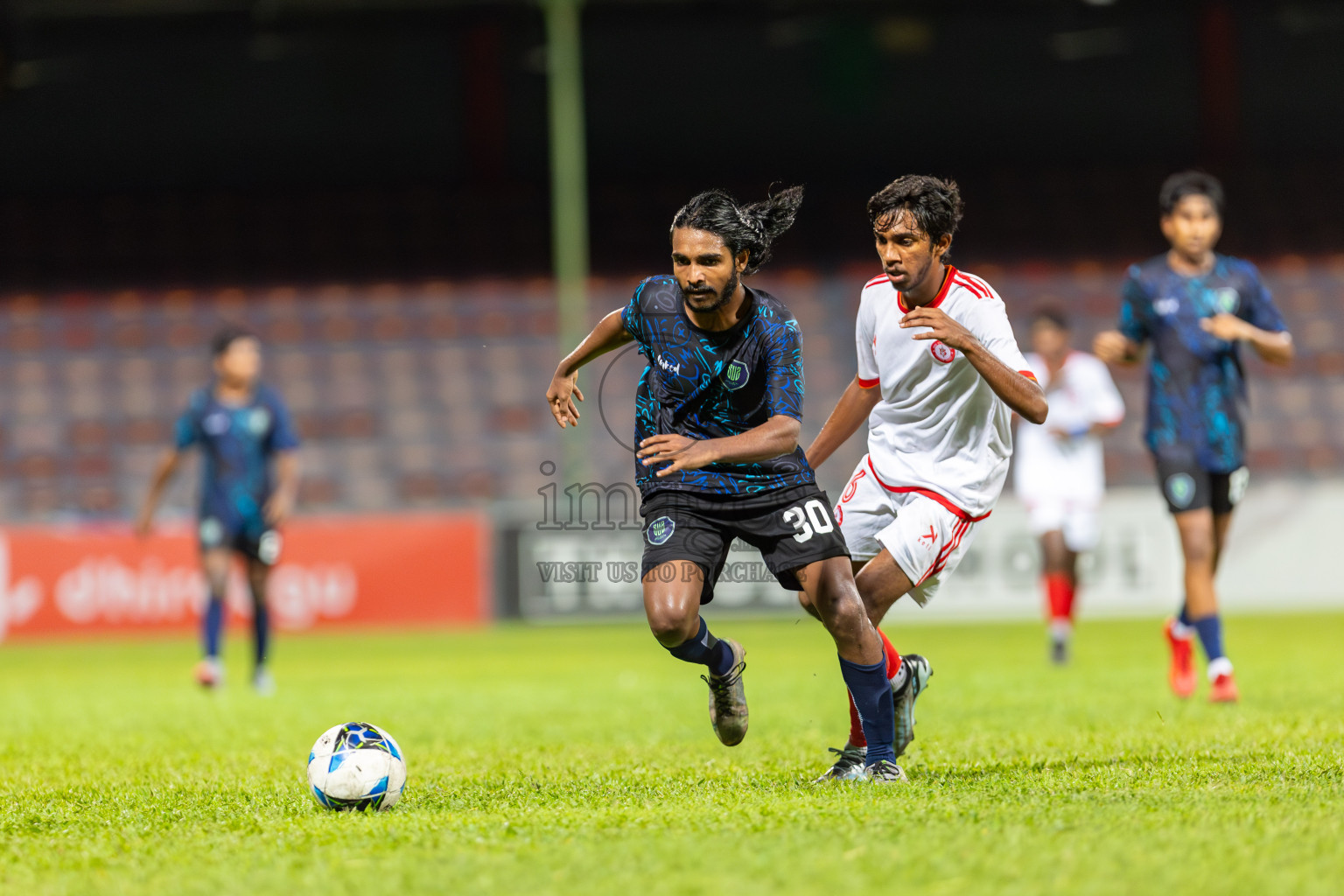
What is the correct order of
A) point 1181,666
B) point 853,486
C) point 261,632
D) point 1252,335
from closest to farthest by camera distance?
point 853,486 < point 1252,335 < point 1181,666 < point 261,632

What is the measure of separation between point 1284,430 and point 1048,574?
33.1 feet

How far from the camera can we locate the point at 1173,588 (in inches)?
591

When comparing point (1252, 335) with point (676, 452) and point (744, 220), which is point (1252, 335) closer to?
point (744, 220)

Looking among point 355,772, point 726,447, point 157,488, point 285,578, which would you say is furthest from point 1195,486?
point 285,578

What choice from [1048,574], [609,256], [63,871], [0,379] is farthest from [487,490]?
[63,871]

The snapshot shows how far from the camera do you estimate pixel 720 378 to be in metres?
4.96

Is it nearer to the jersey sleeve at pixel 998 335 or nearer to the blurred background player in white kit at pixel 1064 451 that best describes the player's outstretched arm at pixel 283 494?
the blurred background player in white kit at pixel 1064 451

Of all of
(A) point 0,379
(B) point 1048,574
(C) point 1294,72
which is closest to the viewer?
(B) point 1048,574

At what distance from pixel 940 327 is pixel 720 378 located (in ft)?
2.35

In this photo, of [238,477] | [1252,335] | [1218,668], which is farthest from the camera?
[238,477]

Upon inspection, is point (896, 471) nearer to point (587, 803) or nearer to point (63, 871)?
point (587, 803)

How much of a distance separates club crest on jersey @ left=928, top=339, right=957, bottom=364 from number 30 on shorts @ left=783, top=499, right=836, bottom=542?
2.09ft

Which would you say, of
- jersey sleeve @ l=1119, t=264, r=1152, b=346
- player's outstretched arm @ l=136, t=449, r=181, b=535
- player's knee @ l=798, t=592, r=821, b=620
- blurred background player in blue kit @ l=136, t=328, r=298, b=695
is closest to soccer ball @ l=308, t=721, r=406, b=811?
player's knee @ l=798, t=592, r=821, b=620

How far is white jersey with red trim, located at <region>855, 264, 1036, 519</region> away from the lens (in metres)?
5.21
